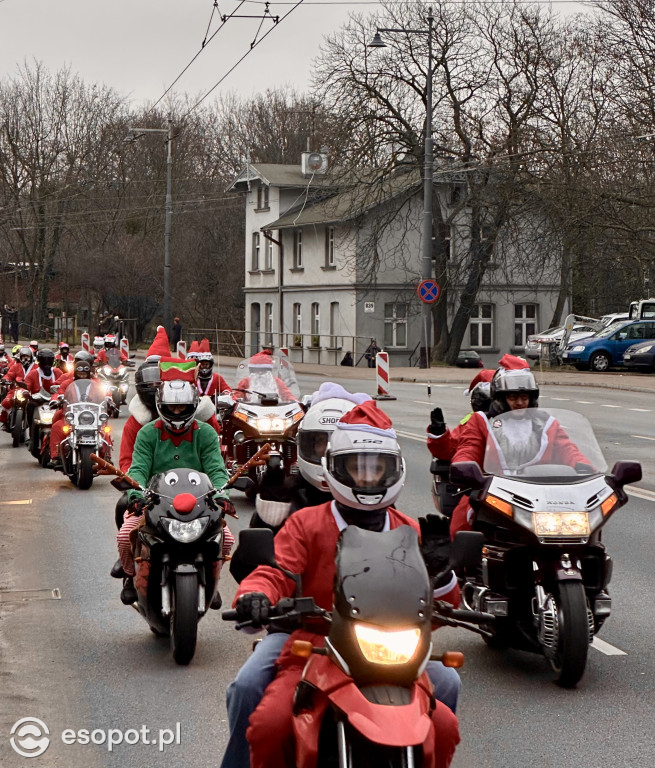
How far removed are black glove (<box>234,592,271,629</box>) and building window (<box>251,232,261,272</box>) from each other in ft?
215

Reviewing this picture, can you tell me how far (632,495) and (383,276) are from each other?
46584mm

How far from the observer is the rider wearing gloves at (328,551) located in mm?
3809

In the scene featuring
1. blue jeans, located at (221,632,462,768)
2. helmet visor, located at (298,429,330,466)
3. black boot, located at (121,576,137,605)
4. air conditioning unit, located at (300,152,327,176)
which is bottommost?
black boot, located at (121,576,137,605)

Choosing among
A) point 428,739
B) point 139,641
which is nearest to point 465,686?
point 139,641

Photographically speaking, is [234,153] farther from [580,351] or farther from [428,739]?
[428,739]

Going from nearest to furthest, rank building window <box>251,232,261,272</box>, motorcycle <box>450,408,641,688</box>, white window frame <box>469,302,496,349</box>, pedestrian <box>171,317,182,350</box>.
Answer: motorcycle <box>450,408,641,688</box> → pedestrian <box>171,317,182,350</box> → white window frame <box>469,302,496,349</box> → building window <box>251,232,261,272</box>

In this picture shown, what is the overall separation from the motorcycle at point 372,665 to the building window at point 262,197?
65.0m

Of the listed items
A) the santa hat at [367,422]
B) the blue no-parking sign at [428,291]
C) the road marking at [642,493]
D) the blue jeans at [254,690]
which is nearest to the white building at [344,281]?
the blue no-parking sign at [428,291]

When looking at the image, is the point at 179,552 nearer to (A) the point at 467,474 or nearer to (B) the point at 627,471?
(A) the point at 467,474

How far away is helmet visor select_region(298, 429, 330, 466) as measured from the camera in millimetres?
5495

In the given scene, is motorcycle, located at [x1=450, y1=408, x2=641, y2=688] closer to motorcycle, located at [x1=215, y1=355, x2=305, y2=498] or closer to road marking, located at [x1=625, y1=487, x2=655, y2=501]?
motorcycle, located at [x1=215, y1=355, x2=305, y2=498]

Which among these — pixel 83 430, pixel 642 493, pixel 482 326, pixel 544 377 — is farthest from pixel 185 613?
pixel 482 326

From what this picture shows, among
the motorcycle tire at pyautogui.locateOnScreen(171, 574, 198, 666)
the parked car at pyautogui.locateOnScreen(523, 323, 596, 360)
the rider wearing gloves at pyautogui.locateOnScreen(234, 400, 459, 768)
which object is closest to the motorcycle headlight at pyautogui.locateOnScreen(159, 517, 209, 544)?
the motorcycle tire at pyautogui.locateOnScreen(171, 574, 198, 666)

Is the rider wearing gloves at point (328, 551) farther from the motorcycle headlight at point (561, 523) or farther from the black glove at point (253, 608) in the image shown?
the motorcycle headlight at point (561, 523)
